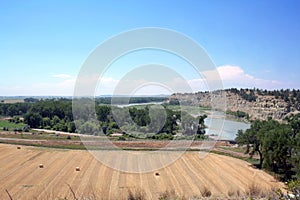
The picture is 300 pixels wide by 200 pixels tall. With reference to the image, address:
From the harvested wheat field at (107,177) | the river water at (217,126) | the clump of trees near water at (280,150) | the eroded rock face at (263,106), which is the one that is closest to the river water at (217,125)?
the river water at (217,126)

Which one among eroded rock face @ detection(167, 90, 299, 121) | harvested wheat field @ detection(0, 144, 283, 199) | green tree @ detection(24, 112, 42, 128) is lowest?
harvested wheat field @ detection(0, 144, 283, 199)

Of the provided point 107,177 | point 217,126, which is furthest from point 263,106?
point 107,177

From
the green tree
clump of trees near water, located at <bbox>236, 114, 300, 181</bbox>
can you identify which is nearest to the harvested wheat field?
clump of trees near water, located at <bbox>236, 114, 300, 181</bbox>

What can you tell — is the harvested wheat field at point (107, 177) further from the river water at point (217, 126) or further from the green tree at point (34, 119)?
the green tree at point (34, 119)

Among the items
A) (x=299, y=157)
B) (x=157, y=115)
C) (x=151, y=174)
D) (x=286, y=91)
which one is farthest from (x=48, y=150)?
(x=286, y=91)

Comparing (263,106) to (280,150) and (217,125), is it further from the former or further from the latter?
(280,150)

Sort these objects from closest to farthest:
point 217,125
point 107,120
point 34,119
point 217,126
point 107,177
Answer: point 107,177
point 107,120
point 217,125
point 217,126
point 34,119

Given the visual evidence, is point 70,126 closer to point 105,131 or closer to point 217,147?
point 105,131

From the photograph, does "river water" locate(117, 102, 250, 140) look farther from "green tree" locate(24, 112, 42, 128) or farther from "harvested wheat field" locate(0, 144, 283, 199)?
"green tree" locate(24, 112, 42, 128)
